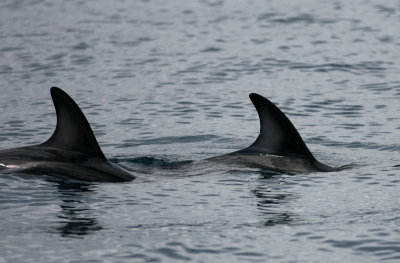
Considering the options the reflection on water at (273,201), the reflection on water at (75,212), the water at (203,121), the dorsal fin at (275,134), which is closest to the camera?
the water at (203,121)

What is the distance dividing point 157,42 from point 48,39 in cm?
303

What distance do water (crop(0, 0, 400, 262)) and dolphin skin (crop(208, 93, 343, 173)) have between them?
0.25 metres

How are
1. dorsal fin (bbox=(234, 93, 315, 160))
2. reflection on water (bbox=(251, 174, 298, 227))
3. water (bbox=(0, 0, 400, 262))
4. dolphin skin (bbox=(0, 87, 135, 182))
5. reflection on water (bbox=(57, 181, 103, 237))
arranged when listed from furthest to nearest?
dorsal fin (bbox=(234, 93, 315, 160))
dolphin skin (bbox=(0, 87, 135, 182))
reflection on water (bbox=(251, 174, 298, 227))
reflection on water (bbox=(57, 181, 103, 237))
water (bbox=(0, 0, 400, 262))

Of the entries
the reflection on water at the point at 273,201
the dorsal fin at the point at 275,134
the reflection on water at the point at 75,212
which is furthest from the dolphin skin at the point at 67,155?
the dorsal fin at the point at 275,134

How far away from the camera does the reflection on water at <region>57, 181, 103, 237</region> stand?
10398 mm

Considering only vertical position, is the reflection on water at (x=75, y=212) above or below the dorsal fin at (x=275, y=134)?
below

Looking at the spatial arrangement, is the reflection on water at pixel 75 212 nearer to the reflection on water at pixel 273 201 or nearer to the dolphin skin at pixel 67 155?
the dolphin skin at pixel 67 155

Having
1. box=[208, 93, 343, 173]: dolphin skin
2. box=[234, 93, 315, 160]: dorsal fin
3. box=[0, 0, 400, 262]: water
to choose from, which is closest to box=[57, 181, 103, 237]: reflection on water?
box=[0, 0, 400, 262]: water

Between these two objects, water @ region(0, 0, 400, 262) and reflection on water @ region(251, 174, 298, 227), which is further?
reflection on water @ region(251, 174, 298, 227)

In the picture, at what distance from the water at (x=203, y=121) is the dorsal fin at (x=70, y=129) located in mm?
579

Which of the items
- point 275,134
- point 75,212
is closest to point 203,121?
point 275,134

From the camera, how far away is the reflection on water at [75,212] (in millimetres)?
10398

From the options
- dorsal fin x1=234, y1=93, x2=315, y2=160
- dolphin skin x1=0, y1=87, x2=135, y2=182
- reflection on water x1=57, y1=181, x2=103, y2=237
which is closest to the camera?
reflection on water x1=57, y1=181, x2=103, y2=237

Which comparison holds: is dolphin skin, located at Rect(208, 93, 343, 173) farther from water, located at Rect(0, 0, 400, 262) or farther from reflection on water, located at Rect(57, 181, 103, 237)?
reflection on water, located at Rect(57, 181, 103, 237)
